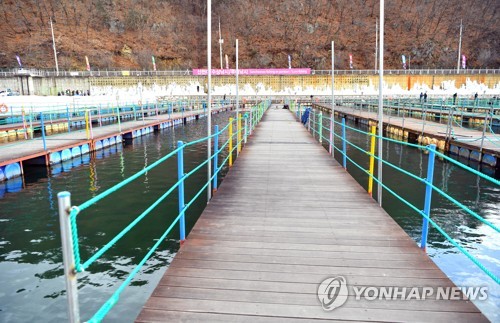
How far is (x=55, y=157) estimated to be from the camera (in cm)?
1541

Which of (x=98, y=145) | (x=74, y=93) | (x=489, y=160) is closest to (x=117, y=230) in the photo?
(x=98, y=145)

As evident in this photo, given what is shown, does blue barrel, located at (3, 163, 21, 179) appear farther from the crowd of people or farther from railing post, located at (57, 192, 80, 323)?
the crowd of people

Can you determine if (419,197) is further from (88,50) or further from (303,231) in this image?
(88,50)

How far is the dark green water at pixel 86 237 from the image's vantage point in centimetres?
571

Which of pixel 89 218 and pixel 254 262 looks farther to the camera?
pixel 89 218

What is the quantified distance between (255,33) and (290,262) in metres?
98.9

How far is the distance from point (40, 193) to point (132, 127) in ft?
39.6

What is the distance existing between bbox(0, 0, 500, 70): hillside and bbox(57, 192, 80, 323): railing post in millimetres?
90631

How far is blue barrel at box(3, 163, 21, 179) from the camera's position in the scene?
510 inches

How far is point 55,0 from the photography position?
9600cm

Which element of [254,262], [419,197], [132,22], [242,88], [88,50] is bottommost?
[419,197]

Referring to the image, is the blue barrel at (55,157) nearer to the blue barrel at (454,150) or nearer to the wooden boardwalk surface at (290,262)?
the wooden boardwalk surface at (290,262)

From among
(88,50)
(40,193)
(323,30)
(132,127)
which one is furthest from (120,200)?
(323,30)

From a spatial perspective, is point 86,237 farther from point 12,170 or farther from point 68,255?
point 12,170
